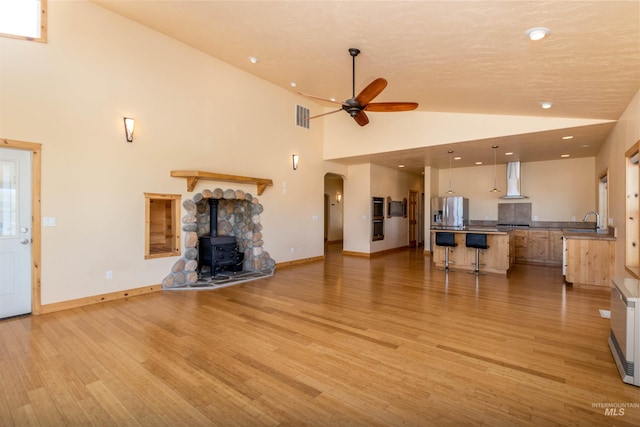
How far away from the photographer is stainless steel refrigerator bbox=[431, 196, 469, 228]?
9.09 meters

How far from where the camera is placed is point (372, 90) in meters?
3.69

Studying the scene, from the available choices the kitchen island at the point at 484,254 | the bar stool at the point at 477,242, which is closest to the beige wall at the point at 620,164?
the kitchen island at the point at 484,254

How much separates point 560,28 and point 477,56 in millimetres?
854

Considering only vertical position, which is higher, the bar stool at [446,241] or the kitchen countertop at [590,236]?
the kitchen countertop at [590,236]

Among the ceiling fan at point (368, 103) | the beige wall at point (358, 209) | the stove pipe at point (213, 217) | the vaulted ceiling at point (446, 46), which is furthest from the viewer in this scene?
the beige wall at point (358, 209)

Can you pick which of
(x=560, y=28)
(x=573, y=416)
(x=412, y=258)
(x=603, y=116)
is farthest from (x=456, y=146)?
(x=573, y=416)

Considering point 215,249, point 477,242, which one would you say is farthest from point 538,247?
point 215,249

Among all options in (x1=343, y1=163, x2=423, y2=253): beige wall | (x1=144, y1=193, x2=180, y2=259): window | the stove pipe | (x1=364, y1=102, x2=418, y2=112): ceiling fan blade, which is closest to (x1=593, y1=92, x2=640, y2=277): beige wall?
(x1=364, y1=102, x2=418, y2=112): ceiling fan blade

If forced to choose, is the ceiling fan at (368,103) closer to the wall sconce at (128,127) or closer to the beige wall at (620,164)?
the beige wall at (620,164)

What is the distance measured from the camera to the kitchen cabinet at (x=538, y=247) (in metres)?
7.71

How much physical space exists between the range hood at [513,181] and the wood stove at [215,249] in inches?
288

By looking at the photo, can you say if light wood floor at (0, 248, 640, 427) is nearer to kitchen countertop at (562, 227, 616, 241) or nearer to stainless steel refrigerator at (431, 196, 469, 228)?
kitchen countertop at (562, 227, 616, 241)

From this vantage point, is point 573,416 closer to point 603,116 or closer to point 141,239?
point 603,116

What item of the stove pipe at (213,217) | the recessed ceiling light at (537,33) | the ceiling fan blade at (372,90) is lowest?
the stove pipe at (213,217)
